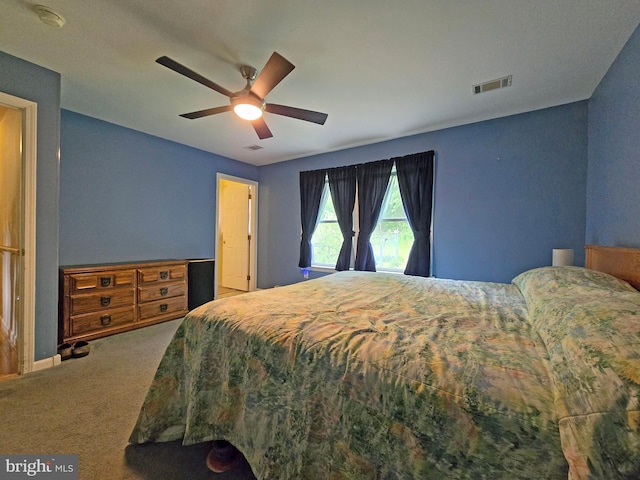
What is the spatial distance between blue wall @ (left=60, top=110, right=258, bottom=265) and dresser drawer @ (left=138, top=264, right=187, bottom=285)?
1.55 feet

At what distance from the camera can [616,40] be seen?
1809mm

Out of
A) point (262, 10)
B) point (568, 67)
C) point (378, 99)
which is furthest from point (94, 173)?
point (568, 67)

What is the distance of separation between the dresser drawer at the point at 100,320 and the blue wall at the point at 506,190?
3906mm

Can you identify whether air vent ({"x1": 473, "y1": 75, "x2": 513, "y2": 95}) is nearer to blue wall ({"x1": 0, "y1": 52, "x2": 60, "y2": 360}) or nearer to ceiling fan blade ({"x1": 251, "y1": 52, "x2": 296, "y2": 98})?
ceiling fan blade ({"x1": 251, "y1": 52, "x2": 296, "y2": 98})

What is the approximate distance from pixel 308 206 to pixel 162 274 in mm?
2422

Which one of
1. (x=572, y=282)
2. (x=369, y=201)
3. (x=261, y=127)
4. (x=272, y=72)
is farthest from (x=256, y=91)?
(x=572, y=282)

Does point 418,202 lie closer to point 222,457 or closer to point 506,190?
point 506,190

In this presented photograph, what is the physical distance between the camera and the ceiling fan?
5.61 feet

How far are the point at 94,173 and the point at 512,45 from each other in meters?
4.43

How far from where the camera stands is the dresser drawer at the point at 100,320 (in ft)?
9.02

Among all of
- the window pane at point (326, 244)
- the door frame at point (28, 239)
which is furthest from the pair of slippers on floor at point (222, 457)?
the window pane at point (326, 244)

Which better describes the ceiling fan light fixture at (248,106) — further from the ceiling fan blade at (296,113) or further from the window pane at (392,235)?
the window pane at (392,235)

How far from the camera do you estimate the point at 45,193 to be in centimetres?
222

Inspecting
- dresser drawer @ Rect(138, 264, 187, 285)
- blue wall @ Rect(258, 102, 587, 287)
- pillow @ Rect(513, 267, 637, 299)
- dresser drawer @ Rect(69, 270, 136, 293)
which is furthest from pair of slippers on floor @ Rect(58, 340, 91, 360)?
blue wall @ Rect(258, 102, 587, 287)
